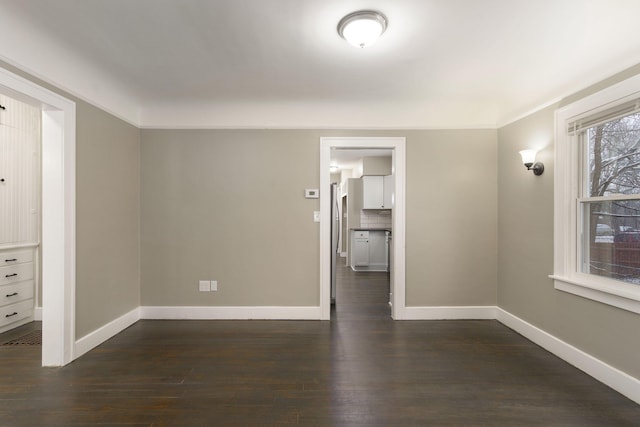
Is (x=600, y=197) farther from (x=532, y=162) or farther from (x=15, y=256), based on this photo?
(x=15, y=256)

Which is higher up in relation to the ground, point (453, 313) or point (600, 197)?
→ point (600, 197)

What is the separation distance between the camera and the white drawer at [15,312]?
3.13 metres

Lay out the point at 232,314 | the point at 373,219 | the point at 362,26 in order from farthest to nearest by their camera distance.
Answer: the point at 373,219 → the point at 232,314 → the point at 362,26

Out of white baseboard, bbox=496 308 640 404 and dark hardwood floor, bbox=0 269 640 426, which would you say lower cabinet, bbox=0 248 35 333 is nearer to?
dark hardwood floor, bbox=0 269 640 426

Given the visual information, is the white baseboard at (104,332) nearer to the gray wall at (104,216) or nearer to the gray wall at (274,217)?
the gray wall at (104,216)

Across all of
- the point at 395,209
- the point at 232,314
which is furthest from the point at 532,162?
the point at 232,314

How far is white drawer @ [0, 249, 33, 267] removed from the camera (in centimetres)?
315

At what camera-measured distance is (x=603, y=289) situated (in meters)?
2.25

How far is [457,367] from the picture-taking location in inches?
97.4

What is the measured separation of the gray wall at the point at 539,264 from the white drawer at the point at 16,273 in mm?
5469

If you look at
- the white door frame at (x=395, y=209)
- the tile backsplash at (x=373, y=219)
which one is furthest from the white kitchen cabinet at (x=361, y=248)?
the white door frame at (x=395, y=209)

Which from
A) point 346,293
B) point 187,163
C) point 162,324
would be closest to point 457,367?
point 346,293

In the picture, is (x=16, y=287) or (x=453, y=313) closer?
(x=16, y=287)

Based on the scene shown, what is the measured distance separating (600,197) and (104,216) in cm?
441
